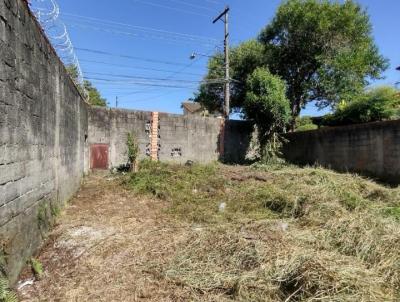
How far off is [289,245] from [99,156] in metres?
7.23

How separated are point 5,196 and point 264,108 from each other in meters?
9.20

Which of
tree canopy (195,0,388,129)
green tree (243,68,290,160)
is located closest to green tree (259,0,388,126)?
tree canopy (195,0,388,129)

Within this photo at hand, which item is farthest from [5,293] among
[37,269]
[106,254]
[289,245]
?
[289,245]

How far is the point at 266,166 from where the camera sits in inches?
401

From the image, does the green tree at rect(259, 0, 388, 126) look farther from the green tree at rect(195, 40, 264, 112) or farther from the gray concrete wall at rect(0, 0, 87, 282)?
the gray concrete wall at rect(0, 0, 87, 282)

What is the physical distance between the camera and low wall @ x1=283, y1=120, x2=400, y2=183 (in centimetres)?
821

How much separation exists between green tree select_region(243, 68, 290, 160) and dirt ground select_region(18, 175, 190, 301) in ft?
20.1

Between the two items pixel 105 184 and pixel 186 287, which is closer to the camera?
pixel 186 287

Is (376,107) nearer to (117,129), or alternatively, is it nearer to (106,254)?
(117,129)

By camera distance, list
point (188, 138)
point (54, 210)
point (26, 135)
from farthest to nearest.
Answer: point (188, 138) → point (54, 210) → point (26, 135)

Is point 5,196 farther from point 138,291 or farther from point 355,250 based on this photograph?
point 355,250

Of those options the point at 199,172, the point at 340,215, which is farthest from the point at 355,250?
the point at 199,172

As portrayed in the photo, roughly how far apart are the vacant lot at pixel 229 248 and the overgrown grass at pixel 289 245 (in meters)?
0.01

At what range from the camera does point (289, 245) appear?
365cm
